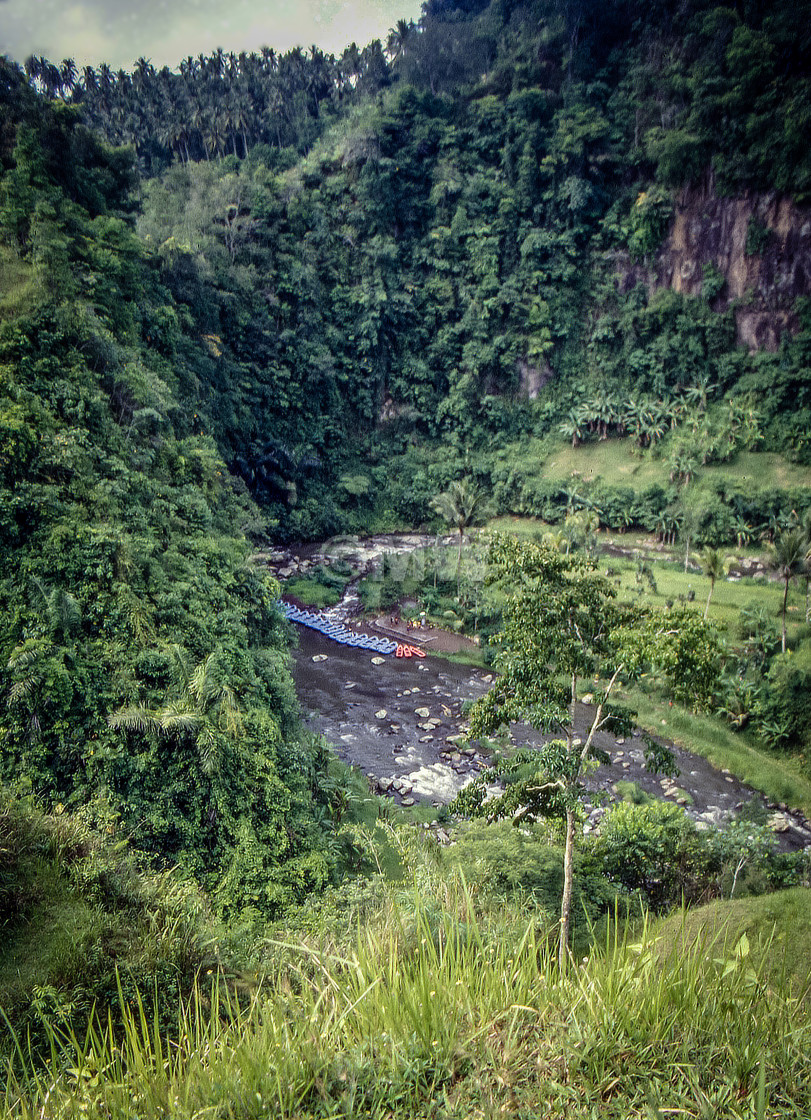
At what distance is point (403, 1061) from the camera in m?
1.86

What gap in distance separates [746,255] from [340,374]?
2650 cm

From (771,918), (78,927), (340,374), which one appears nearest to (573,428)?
(340,374)

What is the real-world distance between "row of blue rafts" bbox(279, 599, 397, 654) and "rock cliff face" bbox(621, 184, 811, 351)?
30.4 meters

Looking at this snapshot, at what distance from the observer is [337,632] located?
85.2ft

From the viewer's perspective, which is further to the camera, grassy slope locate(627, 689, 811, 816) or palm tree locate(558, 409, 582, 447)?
palm tree locate(558, 409, 582, 447)

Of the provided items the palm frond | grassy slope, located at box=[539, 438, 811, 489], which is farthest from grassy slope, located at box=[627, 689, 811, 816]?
grassy slope, located at box=[539, 438, 811, 489]

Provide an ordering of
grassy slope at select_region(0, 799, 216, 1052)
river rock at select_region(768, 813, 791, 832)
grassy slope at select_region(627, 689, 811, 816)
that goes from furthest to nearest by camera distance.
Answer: grassy slope at select_region(627, 689, 811, 816) → river rock at select_region(768, 813, 791, 832) → grassy slope at select_region(0, 799, 216, 1052)

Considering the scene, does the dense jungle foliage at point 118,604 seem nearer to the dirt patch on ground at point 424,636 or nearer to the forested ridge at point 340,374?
the forested ridge at point 340,374

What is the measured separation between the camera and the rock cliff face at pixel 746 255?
36594 mm

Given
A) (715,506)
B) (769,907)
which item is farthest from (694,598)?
(769,907)

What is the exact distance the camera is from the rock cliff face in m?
36.6

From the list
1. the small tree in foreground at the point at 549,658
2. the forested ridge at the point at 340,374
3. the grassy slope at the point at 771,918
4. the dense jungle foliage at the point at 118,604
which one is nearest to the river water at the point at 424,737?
the forested ridge at the point at 340,374

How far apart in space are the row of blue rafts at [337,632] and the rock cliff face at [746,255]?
3043cm

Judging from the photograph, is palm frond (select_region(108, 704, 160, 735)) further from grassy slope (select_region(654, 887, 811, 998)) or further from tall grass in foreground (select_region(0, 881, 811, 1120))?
tall grass in foreground (select_region(0, 881, 811, 1120))
